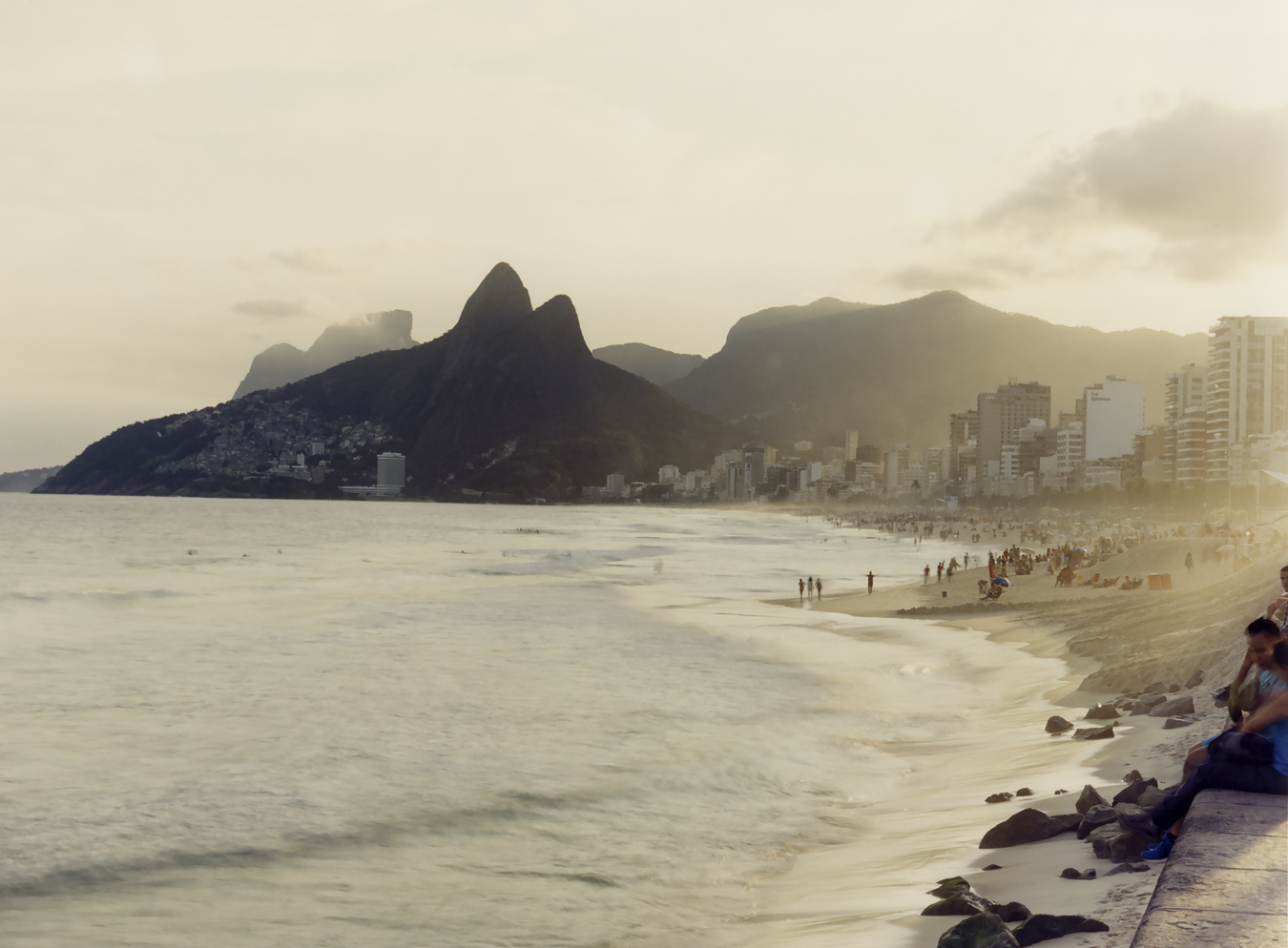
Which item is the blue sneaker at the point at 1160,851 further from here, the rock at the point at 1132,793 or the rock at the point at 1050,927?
the rock at the point at 1132,793

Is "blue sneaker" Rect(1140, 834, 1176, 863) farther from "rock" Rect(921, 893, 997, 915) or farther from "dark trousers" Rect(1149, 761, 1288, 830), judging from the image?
"rock" Rect(921, 893, 997, 915)

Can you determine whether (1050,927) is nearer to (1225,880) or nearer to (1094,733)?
(1225,880)

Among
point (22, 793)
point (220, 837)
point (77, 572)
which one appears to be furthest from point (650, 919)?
point (77, 572)

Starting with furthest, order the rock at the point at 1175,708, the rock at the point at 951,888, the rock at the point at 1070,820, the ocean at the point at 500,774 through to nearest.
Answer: the rock at the point at 1175,708
the ocean at the point at 500,774
the rock at the point at 1070,820
the rock at the point at 951,888

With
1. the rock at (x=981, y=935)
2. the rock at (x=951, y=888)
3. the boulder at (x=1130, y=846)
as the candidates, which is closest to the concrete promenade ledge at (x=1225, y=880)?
the boulder at (x=1130, y=846)

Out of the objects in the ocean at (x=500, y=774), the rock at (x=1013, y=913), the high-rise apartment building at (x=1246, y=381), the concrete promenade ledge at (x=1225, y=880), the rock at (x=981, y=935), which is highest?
the high-rise apartment building at (x=1246, y=381)

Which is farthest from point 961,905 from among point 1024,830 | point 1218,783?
point 1218,783

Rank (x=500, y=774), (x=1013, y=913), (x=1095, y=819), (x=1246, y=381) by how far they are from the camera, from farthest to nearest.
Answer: (x=1246, y=381), (x=500, y=774), (x=1095, y=819), (x=1013, y=913)
